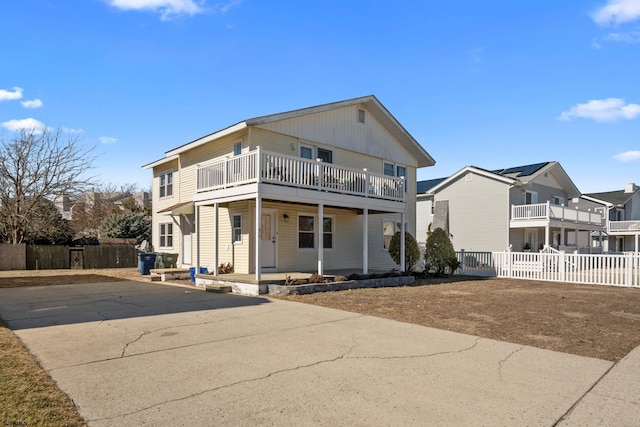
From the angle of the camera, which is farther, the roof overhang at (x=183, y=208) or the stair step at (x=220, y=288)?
the roof overhang at (x=183, y=208)

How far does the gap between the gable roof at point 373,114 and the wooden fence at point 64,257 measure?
22.1 feet

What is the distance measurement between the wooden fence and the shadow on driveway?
10408 mm

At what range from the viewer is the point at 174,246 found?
19312mm

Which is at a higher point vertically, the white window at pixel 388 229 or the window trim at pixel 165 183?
the window trim at pixel 165 183

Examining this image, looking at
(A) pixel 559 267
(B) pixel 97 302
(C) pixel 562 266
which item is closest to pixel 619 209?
(A) pixel 559 267

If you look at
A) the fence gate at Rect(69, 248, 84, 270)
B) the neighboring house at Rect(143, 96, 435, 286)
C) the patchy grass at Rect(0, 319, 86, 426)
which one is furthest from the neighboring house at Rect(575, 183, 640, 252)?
the patchy grass at Rect(0, 319, 86, 426)

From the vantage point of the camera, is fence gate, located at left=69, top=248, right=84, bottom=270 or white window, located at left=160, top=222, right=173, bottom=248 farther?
fence gate, located at left=69, top=248, right=84, bottom=270

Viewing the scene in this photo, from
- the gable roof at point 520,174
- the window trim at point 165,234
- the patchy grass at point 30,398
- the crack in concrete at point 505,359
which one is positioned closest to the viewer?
the patchy grass at point 30,398

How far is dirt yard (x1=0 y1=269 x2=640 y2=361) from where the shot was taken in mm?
6820

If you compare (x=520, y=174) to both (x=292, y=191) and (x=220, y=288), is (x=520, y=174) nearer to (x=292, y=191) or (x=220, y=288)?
(x=292, y=191)

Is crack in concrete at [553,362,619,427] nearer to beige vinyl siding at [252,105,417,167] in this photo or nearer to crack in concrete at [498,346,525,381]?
crack in concrete at [498,346,525,381]

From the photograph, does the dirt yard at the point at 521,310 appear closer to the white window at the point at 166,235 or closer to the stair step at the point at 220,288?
the stair step at the point at 220,288

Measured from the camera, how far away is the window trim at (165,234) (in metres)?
19.8

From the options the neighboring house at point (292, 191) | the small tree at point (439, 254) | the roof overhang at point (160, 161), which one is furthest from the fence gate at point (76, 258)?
the small tree at point (439, 254)
